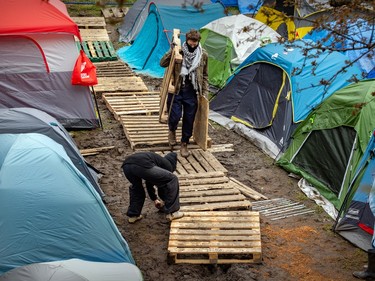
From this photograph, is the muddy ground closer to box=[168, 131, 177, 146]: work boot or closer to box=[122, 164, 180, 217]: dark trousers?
box=[122, 164, 180, 217]: dark trousers

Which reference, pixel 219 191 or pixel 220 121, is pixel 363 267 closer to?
pixel 219 191

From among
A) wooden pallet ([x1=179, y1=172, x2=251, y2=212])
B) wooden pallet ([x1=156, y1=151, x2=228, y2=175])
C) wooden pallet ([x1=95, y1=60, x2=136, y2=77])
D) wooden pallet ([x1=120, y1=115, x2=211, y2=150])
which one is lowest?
wooden pallet ([x1=95, y1=60, x2=136, y2=77])

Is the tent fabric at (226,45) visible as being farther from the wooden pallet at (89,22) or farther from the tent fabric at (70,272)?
the tent fabric at (70,272)

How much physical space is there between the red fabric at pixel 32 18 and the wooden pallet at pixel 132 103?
6.60 feet

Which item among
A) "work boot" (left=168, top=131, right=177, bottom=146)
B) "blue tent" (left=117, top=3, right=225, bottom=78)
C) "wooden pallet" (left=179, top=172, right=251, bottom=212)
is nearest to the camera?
"wooden pallet" (left=179, top=172, right=251, bottom=212)

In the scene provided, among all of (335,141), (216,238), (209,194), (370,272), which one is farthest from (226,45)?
(370,272)

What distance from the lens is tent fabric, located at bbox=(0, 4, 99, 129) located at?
34.0 ft

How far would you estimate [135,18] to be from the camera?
1839 cm

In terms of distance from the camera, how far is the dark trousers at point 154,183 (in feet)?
23.5

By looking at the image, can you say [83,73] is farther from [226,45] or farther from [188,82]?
[226,45]

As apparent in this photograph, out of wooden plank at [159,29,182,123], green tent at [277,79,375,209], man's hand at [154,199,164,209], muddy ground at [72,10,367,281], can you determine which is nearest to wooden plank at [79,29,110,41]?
muddy ground at [72,10,367,281]

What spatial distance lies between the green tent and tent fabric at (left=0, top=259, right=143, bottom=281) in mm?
3793

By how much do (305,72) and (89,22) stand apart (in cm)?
1003

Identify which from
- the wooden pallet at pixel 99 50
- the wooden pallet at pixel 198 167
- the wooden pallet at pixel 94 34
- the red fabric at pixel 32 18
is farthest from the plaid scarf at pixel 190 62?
the wooden pallet at pixel 94 34
